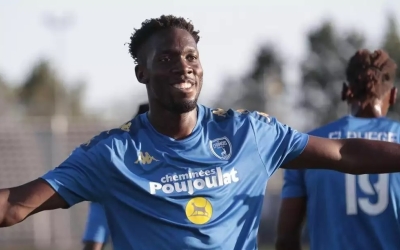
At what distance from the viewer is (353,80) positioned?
23.9 feet

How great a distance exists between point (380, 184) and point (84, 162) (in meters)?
2.45

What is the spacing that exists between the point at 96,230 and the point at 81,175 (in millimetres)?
2637

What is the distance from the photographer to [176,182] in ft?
17.1

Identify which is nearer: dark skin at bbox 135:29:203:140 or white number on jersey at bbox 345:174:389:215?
dark skin at bbox 135:29:203:140

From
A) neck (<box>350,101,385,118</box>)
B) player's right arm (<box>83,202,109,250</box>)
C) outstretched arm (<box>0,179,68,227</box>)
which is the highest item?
neck (<box>350,101,385,118</box>)

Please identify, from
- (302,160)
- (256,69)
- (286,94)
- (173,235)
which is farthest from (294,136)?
(256,69)

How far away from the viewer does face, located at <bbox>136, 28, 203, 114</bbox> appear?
17.2ft

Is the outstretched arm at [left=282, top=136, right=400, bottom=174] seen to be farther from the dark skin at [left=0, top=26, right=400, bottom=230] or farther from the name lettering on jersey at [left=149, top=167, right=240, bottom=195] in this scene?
the name lettering on jersey at [left=149, top=167, right=240, bottom=195]

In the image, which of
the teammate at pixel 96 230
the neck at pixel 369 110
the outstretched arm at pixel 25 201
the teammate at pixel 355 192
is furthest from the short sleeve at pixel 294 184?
the outstretched arm at pixel 25 201

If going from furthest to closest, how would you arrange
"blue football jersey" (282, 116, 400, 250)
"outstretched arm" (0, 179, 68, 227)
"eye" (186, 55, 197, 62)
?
1. "blue football jersey" (282, 116, 400, 250)
2. "eye" (186, 55, 197, 62)
3. "outstretched arm" (0, 179, 68, 227)

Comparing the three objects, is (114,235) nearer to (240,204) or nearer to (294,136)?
(240,204)

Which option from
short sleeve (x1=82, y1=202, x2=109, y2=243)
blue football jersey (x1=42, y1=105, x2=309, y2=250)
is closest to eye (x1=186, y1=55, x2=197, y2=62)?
blue football jersey (x1=42, y1=105, x2=309, y2=250)

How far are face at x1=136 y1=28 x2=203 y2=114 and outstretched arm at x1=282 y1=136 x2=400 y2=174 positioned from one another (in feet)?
2.15

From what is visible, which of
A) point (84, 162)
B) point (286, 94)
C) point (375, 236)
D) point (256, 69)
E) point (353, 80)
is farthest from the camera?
point (256, 69)
